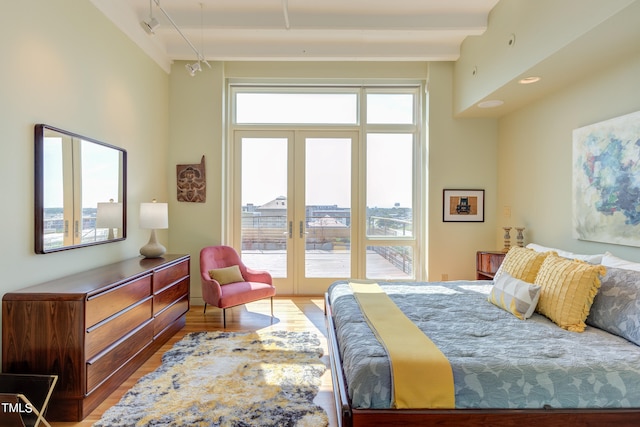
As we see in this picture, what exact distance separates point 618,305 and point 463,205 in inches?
106

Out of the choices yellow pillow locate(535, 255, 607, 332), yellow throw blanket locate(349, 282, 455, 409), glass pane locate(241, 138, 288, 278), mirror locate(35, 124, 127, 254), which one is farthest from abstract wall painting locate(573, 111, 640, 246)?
mirror locate(35, 124, 127, 254)

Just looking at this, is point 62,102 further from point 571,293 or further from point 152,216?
point 571,293

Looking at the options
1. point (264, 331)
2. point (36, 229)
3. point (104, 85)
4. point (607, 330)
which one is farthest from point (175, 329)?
point (607, 330)

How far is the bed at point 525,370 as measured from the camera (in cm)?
157

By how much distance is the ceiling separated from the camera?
357 centimetres

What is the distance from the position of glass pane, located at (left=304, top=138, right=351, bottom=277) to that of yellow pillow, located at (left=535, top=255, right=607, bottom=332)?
2929 mm

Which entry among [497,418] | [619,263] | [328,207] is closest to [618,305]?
[619,263]

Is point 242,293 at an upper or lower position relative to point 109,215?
lower

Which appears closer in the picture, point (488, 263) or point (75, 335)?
point (75, 335)

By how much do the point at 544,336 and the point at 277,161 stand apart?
3843 mm

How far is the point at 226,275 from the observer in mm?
4020

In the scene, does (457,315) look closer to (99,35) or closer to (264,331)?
(264,331)

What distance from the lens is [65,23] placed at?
8.52 feet

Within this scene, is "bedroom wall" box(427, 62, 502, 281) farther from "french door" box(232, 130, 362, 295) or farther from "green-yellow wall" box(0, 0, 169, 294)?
"green-yellow wall" box(0, 0, 169, 294)
